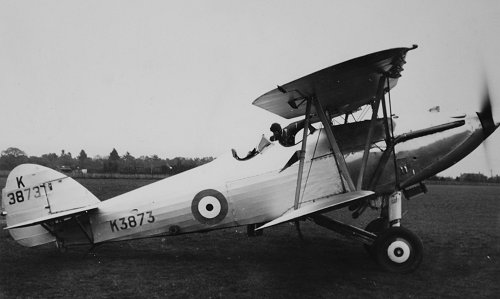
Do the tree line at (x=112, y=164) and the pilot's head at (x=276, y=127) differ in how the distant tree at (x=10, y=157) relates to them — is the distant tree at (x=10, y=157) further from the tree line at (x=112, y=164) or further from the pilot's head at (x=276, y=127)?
the pilot's head at (x=276, y=127)

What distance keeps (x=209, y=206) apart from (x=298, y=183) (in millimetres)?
1652

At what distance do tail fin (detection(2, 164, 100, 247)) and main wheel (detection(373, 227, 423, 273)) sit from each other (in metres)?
4.81

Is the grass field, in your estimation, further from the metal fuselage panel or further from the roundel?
the roundel

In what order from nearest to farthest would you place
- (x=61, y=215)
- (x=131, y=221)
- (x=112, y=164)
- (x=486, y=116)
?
(x=486, y=116)
(x=61, y=215)
(x=131, y=221)
(x=112, y=164)

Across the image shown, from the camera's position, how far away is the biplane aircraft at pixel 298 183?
227 inches

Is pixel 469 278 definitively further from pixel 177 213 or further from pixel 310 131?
pixel 177 213

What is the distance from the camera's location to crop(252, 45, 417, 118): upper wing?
5.07 metres

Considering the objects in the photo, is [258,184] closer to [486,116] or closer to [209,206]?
[209,206]

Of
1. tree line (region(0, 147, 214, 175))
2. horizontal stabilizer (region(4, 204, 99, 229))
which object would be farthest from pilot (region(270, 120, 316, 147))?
tree line (region(0, 147, 214, 175))

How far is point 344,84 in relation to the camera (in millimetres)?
5887

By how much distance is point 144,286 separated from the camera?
17.4 feet

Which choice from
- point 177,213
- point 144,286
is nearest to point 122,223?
point 177,213

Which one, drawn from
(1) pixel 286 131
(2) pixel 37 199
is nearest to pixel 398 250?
(1) pixel 286 131

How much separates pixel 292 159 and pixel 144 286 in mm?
2834
